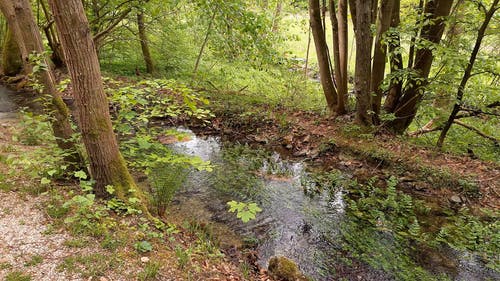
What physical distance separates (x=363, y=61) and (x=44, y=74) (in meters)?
6.71

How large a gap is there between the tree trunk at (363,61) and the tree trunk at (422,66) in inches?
33.6

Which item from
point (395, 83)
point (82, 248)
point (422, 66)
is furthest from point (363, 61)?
point (82, 248)

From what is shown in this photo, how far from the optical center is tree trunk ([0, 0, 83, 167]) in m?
4.35

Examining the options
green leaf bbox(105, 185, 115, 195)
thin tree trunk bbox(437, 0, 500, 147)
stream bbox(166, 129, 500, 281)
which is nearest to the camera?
green leaf bbox(105, 185, 115, 195)


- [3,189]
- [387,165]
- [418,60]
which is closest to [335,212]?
[387,165]

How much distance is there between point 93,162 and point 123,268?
1496 millimetres

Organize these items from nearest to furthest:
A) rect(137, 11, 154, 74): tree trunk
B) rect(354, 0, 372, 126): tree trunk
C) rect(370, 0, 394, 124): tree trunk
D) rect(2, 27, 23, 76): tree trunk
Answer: rect(354, 0, 372, 126): tree trunk, rect(370, 0, 394, 124): tree trunk, rect(137, 11, 154, 74): tree trunk, rect(2, 27, 23, 76): tree trunk

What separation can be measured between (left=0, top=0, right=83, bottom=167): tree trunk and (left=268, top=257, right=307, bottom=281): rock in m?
3.12

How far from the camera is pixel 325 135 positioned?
28.4ft

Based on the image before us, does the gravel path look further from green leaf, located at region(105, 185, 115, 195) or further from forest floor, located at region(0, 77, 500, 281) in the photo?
green leaf, located at region(105, 185, 115, 195)

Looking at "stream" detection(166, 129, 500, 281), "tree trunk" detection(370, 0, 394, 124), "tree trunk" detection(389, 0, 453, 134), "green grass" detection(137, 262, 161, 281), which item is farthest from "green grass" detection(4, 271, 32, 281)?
"tree trunk" detection(370, 0, 394, 124)

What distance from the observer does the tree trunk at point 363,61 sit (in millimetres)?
7402

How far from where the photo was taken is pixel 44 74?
14.6ft

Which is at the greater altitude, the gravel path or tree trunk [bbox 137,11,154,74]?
tree trunk [bbox 137,11,154,74]
